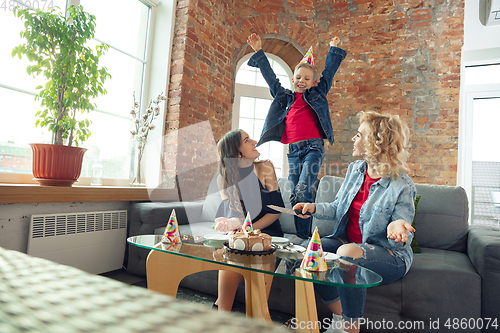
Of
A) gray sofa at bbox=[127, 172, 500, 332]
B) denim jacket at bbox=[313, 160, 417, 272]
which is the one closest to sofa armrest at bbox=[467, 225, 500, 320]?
gray sofa at bbox=[127, 172, 500, 332]

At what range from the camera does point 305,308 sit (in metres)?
1.18

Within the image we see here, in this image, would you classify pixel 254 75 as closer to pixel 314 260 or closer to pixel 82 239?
pixel 82 239

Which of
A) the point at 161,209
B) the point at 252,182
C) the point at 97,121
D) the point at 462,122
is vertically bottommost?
the point at 161,209

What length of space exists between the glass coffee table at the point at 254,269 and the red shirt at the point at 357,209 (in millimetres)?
540

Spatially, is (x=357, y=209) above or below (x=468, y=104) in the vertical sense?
below

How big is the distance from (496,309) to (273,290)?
103 centimetres

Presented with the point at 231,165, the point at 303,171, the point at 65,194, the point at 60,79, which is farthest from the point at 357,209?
the point at 60,79

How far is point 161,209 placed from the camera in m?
2.30

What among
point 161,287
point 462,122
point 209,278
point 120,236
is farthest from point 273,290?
point 462,122

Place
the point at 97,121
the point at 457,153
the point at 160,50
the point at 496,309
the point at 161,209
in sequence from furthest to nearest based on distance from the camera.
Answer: the point at 457,153, the point at 160,50, the point at 97,121, the point at 161,209, the point at 496,309

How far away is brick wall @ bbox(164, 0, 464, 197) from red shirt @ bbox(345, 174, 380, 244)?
2.02 m

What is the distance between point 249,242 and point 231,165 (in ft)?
2.91

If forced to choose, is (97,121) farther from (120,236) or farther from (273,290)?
(273,290)

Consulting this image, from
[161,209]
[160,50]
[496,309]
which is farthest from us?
[160,50]
